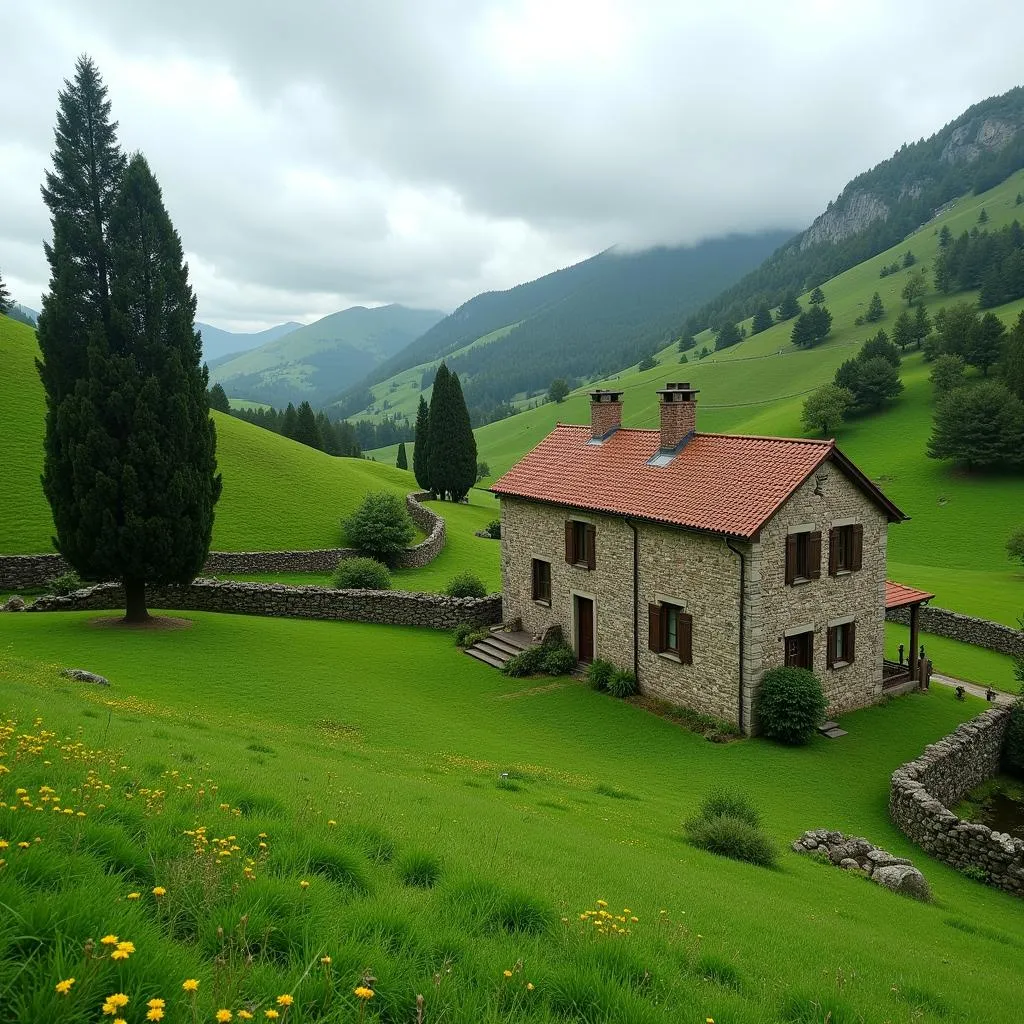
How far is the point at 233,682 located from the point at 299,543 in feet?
69.6

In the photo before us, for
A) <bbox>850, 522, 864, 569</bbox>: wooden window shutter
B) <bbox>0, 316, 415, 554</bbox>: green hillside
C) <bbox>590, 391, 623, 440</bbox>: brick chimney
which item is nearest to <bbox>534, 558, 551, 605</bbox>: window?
<bbox>590, 391, 623, 440</bbox>: brick chimney

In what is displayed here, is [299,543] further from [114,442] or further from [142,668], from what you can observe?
[142,668]

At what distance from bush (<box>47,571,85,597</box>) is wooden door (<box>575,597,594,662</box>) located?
65.5 feet

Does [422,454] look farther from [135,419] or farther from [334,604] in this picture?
[135,419]

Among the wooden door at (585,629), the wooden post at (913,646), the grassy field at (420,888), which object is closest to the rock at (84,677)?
the grassy field at (420,888)

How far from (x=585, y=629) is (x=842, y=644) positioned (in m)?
8.60

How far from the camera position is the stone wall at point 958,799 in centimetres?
1588

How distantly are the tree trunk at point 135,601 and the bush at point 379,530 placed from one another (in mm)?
15754

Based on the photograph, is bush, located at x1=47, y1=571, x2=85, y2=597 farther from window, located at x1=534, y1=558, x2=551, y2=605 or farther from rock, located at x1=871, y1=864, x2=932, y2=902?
rock, located at x1=871, y1=864, x2=932, y2=902

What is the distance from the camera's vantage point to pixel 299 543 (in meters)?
42.7

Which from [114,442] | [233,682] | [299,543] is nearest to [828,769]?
[233,682]

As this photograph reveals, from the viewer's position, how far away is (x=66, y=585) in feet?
102

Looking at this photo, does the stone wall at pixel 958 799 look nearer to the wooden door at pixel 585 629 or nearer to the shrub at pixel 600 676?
the shrub at pixel 600 676

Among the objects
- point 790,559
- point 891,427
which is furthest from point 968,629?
point 891,427
